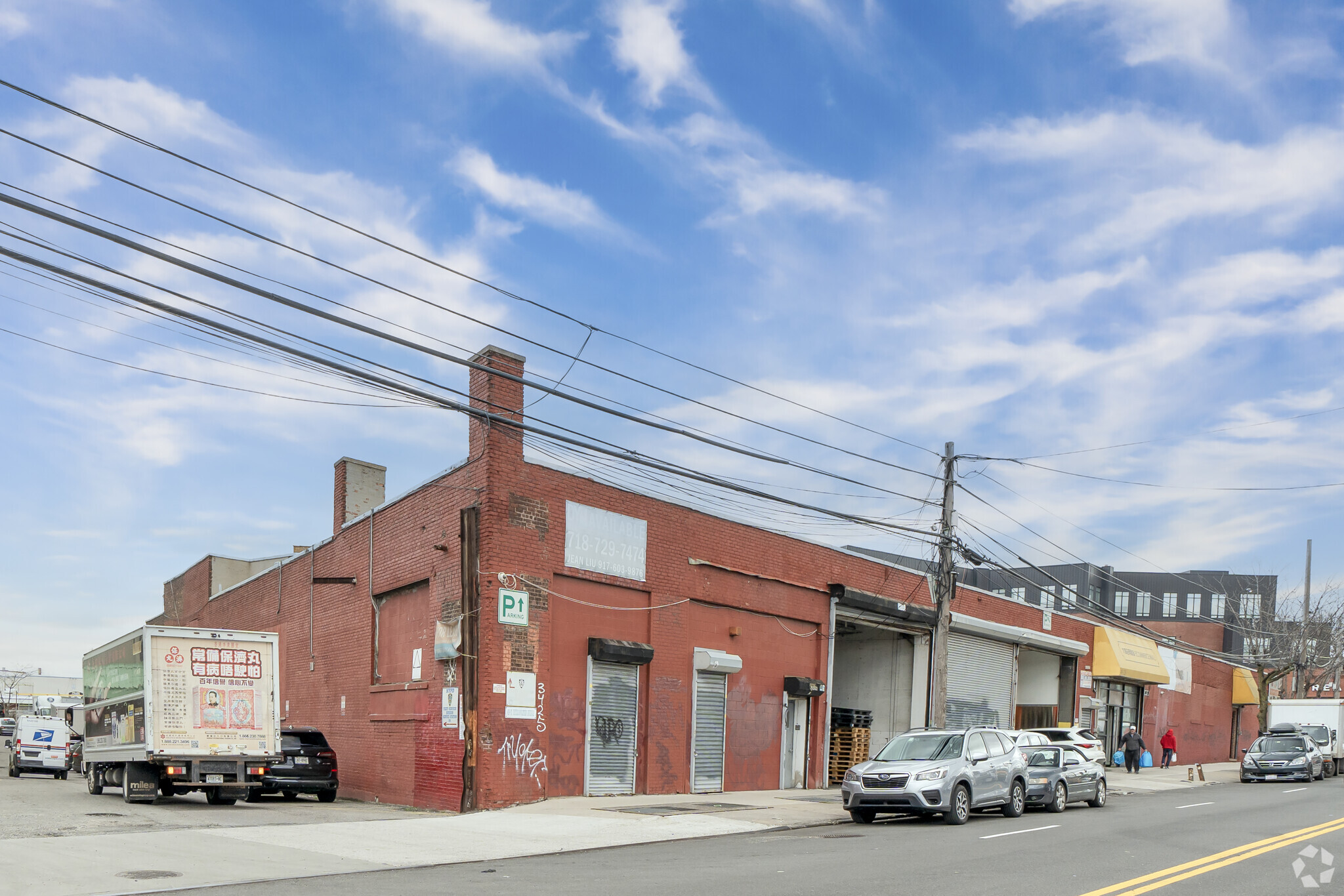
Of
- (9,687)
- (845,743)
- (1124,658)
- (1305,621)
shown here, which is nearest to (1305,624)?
(1305,621)

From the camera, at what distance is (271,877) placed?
1146cm

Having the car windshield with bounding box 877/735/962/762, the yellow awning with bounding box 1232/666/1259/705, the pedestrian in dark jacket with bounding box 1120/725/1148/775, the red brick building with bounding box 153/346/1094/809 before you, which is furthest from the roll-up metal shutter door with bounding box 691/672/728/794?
the yellow awning with bounding box 1232/666/1259/705

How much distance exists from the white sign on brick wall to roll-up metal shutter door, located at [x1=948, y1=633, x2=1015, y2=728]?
493 inches

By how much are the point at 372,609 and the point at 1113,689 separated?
30309mm

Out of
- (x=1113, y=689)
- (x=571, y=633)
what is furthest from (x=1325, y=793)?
(x=571, y=633)

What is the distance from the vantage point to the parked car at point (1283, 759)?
3406 centimetres

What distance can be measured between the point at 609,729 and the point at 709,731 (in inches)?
116

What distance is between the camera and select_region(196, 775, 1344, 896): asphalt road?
10.8 metres

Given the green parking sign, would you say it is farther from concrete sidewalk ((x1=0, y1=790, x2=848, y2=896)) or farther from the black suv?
the black suv

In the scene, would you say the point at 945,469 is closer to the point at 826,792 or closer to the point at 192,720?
the point at 826,792

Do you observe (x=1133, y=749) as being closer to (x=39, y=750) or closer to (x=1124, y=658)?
(x=1124, y=658)

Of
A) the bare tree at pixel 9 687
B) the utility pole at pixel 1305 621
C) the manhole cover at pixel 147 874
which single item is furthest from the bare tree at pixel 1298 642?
the bare tree at pixel 9 687

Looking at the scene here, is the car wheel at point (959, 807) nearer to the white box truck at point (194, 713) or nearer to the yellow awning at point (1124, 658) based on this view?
the white box truck at point (194, 713)

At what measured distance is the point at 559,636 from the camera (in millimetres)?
21125
